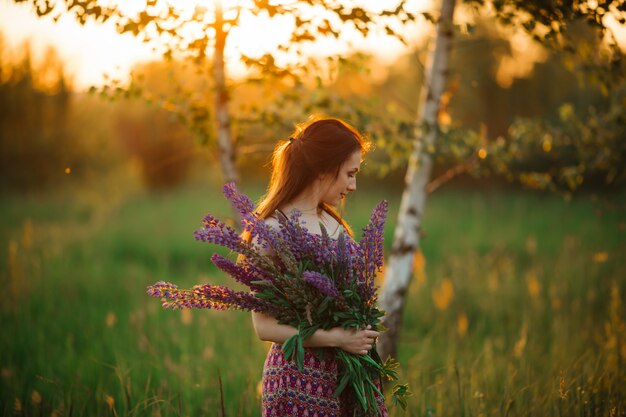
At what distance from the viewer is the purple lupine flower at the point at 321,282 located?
2119 millimetres

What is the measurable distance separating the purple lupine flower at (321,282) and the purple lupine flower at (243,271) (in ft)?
0.81

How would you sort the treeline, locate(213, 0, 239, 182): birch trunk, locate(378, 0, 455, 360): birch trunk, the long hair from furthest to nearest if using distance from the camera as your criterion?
locate(378, 0, 455, 360): birch trunk, the treeline, locate(213, 0, 239, 182): birch trunk, the long hair

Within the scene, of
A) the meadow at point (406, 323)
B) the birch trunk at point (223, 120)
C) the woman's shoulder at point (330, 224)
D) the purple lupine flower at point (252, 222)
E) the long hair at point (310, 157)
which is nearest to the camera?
the purple lupine flower at point (252, 222)

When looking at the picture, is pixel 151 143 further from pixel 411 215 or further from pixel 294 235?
pixel 294 235

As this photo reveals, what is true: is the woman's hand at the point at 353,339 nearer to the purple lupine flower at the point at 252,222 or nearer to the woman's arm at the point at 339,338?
the woman's arm at the point at 339,338

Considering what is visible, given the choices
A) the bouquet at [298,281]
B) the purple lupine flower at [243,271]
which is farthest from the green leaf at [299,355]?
the purple lupine flower at [243,271]

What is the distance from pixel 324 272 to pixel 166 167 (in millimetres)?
20074

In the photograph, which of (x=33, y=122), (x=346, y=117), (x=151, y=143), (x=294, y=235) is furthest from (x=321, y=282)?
(x=151, y=143)

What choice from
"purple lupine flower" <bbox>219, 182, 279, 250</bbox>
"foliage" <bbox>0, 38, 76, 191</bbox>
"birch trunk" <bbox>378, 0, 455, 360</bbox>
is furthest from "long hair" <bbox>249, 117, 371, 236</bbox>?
"foliage" <bbox>0, 38, 76, 191</bbox>

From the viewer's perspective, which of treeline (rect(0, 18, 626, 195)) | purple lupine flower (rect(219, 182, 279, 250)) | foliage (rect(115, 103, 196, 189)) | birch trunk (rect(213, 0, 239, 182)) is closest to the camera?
purple lupine flower (rect(219, 182, 279, 250))

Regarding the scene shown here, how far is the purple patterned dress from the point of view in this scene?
93.5 inches

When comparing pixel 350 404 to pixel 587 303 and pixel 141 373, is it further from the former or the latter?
pixel 587 303

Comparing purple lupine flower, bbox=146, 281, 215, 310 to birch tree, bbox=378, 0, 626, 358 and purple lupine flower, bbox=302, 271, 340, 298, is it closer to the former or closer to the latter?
purple lupine flower, bbox=302, 271, 340, 298

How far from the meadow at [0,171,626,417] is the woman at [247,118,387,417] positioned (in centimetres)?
62
